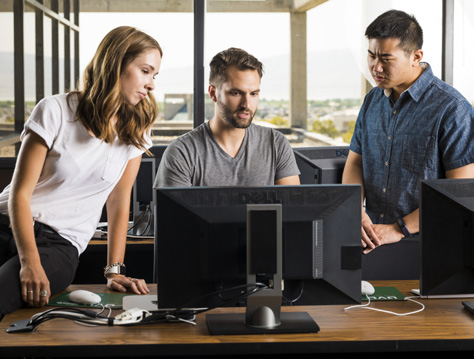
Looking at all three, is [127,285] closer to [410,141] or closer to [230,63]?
[230,63]

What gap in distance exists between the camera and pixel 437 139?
2.53m

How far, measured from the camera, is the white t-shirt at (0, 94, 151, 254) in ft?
6.51

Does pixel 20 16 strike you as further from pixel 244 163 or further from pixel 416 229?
pixel 416 229

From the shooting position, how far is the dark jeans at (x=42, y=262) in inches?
68.8

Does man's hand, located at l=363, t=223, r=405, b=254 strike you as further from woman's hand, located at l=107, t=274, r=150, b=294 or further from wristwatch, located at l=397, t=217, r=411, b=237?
woman's hand, located at l=107, t=274, r=150, b=294

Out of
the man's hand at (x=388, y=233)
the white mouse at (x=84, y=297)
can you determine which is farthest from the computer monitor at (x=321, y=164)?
the white mouse at (x=84, y=297)

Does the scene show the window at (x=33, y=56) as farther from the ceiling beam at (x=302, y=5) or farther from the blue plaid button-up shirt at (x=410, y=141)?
the blue plaid button-up shirt at (x=410, y=141)

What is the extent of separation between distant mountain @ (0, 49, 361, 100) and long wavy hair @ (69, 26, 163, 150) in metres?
3.76

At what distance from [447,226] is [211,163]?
1.04m

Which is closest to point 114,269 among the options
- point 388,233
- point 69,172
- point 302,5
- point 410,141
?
point 69,172

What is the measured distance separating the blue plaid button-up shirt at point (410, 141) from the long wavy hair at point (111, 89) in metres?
1.10

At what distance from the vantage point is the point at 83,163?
203cm

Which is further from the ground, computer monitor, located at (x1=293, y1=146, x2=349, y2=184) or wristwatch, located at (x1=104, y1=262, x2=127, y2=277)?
computer monitor, located at (x1=293, y1=146, x2=349, y2=184)

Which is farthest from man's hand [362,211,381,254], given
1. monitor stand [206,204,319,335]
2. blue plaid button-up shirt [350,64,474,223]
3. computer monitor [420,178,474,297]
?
monitor stand [206,204,319,335]
